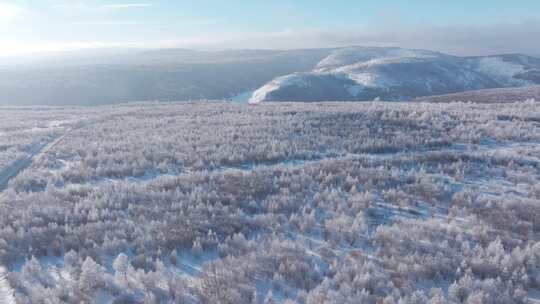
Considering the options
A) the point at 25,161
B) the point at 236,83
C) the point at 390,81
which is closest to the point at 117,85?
the point at 236,83

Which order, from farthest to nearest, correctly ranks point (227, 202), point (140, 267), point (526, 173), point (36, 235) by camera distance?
point (526, 173) < point (227, 202) < point (36, 235) < point (140, 267)

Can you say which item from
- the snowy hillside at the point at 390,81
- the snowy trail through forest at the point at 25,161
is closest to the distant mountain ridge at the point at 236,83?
the snowy hillside at the point at 390,81

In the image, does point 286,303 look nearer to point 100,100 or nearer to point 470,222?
point 470,222

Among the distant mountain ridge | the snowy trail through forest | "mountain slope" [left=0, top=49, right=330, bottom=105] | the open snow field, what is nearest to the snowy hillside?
the distant mountain ridge

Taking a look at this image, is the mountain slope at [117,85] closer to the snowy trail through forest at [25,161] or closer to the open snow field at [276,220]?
the snowy trail through forest at [25,161]

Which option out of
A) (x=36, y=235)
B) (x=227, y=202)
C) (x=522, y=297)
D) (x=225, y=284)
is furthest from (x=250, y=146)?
(x=522, y=297)

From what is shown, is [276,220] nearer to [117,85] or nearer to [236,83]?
[117,85]

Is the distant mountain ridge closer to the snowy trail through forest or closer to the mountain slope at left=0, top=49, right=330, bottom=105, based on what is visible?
the mountain slope at left=0, top=49, right=330, bottom=105
